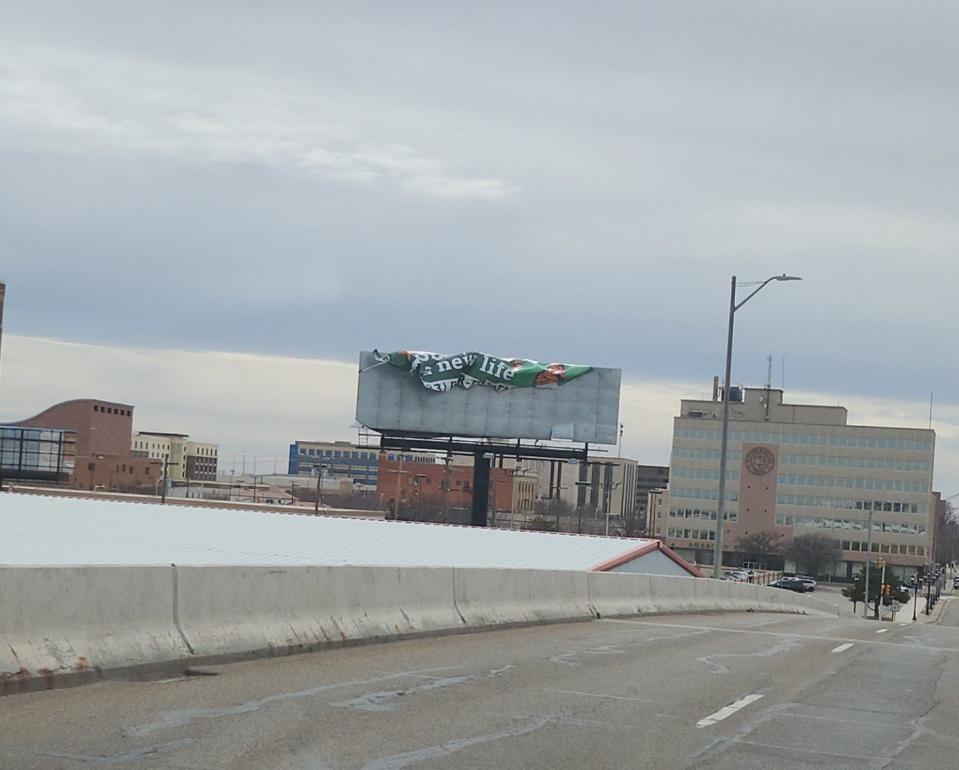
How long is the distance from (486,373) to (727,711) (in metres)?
70.1

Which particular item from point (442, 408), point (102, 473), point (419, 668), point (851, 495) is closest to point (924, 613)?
point (442, 408)

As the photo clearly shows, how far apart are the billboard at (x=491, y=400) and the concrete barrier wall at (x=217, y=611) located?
59881 mm

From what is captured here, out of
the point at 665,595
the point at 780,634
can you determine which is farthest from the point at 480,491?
the point at 780,634

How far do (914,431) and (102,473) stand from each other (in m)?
91.6

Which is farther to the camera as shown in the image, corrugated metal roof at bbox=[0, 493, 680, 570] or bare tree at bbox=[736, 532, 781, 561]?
bare tree at bbox=[736, 532, 781, 561]

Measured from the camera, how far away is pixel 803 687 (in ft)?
45.4

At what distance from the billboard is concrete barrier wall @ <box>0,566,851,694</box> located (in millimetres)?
59881

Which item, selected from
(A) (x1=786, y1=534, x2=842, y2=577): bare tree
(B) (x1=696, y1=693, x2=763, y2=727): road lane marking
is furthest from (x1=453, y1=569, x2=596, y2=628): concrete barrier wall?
(A) (x1=786, y1=534, x2=842, y2=577): bare tree

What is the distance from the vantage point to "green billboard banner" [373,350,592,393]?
81375mm

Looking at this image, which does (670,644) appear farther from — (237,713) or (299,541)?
(299,541)

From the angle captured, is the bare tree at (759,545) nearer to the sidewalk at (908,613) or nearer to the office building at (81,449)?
the sidewalk at (908,613)

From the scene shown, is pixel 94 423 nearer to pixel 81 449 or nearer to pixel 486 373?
pixel 81 449

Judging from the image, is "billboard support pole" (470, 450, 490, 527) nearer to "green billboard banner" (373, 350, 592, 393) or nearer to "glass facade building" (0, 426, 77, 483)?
"green billboard banner" (373, 350, 592, 393)

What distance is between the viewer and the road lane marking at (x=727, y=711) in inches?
430
